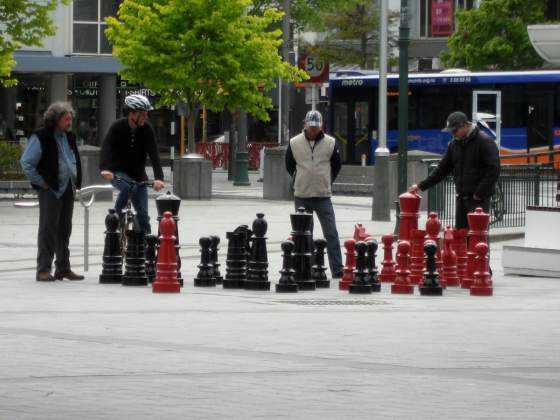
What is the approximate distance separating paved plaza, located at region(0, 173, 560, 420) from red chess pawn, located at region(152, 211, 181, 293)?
0.66 ft

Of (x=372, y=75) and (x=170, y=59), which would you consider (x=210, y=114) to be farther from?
(x=170, y=59)

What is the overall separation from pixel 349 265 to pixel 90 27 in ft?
134

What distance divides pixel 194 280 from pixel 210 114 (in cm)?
5286

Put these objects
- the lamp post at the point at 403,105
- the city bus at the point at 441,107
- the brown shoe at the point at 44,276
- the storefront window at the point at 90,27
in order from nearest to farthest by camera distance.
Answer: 1. the brown shoe at the point at 44,276
2. the lamp post at the point at 403,105
3. the city bus at the point at 441,107
4. the storefront window at the point at 90,27

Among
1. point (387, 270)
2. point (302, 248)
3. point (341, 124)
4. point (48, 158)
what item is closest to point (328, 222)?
point (387, 270)

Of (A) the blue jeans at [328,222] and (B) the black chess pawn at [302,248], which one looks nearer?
(B) the black chess pawn at [302,248]

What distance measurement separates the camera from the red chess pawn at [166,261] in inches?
560

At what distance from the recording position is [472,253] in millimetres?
14812

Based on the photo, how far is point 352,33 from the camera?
214 ft

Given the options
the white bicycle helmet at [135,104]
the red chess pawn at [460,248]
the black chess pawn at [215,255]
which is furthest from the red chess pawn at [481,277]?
the white bicycle helmet at [135,104]

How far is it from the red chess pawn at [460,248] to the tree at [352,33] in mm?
48507

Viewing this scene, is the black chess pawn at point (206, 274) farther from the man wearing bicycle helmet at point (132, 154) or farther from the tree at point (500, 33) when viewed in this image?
the tree at point (500, 33)

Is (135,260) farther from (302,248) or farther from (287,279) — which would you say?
(302,248)

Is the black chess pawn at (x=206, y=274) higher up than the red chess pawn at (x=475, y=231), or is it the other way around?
the red chess pawn at (x=475, y=231)
